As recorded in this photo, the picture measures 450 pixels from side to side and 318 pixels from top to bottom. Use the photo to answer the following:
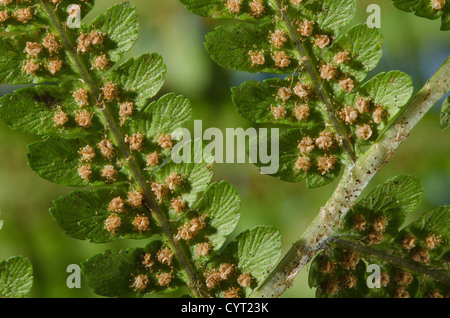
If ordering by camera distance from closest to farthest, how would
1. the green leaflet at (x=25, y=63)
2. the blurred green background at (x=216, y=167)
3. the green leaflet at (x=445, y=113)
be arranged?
the green leaflet at (x=25, y=63) → the green leaflet at (x=445, y=113) → the blurred green background at (x=216, y=167)

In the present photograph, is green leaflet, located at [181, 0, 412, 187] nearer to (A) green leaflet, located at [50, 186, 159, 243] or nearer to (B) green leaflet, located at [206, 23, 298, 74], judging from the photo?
(B) green leaflet, located at [206, 23, 298, 74]

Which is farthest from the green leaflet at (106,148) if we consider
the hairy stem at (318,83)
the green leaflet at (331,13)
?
the green leaflet at (331,13)

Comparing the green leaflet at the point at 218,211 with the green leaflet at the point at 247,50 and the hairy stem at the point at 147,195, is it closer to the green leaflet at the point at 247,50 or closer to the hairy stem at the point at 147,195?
the hairy stem at the point at 147,195

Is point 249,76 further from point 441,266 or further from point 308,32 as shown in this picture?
point 441,266

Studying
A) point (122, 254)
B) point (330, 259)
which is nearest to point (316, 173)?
point (330, 259)

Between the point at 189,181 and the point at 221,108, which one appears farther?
the point at 221,108

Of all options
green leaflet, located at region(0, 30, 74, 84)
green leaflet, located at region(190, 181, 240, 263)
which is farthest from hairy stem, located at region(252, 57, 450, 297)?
green leaflet, located at region(0, 30, 74, 84)

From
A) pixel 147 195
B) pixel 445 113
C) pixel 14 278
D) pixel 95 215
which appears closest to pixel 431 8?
pixel 445 113
